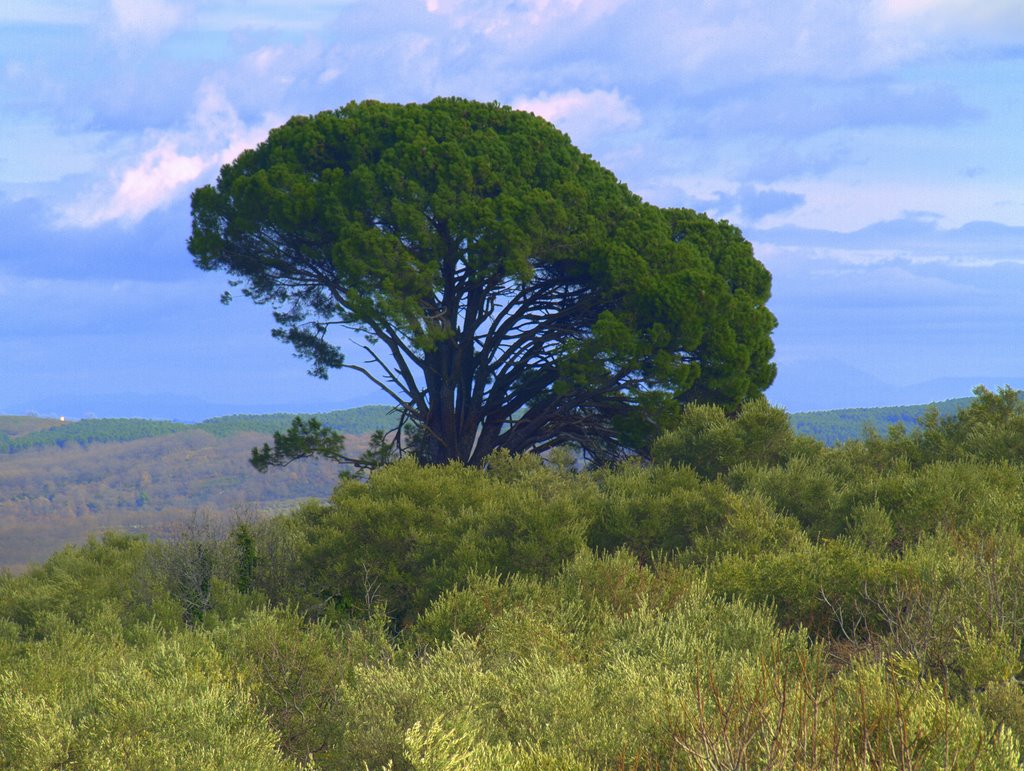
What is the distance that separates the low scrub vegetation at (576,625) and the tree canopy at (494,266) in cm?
455

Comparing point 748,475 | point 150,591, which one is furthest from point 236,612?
point 748,475

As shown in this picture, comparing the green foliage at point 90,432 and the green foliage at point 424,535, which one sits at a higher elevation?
the green foliage at point 90,432

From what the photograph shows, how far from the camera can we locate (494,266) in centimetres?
2161

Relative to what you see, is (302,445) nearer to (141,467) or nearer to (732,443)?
(732,443)

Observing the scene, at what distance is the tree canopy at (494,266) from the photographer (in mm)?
21172

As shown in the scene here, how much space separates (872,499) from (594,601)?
235 inches

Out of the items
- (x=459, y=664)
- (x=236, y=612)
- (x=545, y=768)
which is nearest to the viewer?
(x=545, y=768)

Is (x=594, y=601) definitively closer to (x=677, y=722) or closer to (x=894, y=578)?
(x=894, y=578)

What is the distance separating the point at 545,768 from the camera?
440 centimetres

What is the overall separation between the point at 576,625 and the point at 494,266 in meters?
14.3

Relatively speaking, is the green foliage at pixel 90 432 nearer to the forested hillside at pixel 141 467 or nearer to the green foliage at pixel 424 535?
the forested hillside at pixel 141 467

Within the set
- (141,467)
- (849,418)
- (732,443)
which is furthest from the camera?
(141,467)

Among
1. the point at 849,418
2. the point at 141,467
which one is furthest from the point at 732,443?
the point at 141,467

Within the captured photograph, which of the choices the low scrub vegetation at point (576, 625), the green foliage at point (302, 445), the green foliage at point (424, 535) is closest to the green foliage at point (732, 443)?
the low scrub vegetation at point (576, 625)
